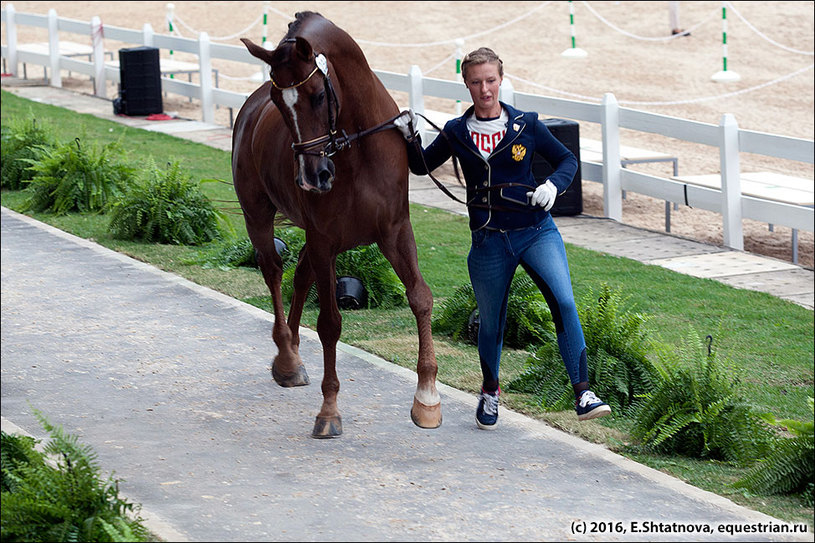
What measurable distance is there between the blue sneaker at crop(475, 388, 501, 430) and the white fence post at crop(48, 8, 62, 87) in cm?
1990

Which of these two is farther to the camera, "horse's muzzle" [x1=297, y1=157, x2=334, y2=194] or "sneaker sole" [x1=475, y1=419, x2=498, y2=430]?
"sneaker sole" [x1=475, y1=419, x2=498, y2=430]

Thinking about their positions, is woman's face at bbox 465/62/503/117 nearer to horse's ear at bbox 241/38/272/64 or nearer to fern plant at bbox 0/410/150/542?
horse's ear at bbox 241/38/272/64

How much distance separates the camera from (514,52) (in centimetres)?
2916

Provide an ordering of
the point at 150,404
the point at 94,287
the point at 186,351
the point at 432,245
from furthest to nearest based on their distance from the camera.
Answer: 1. the point at 432,245
2. the point at 94,287
3. the point at 186,351
4. the point at 150,404

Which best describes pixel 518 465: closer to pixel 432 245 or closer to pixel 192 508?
pixel 192 508

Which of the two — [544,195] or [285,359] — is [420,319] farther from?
[285,359]

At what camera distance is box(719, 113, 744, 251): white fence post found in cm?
1216

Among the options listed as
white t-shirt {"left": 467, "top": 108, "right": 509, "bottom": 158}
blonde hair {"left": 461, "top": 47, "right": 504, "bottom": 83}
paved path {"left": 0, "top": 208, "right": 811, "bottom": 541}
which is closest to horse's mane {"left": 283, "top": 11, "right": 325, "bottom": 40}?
blonde hair {"left": 461, "top": 47, "right": 504, "bottom": 83}

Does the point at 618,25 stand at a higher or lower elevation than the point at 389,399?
higher

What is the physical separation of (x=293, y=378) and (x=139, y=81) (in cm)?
1480

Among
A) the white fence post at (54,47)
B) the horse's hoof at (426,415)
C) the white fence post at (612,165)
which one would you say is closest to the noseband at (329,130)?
the horse's hoof at (426,415)

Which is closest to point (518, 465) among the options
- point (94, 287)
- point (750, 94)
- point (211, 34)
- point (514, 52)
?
point (94, 287)

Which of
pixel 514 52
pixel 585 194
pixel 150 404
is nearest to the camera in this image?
pixel 150 404

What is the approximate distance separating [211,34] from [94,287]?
77.8ft
